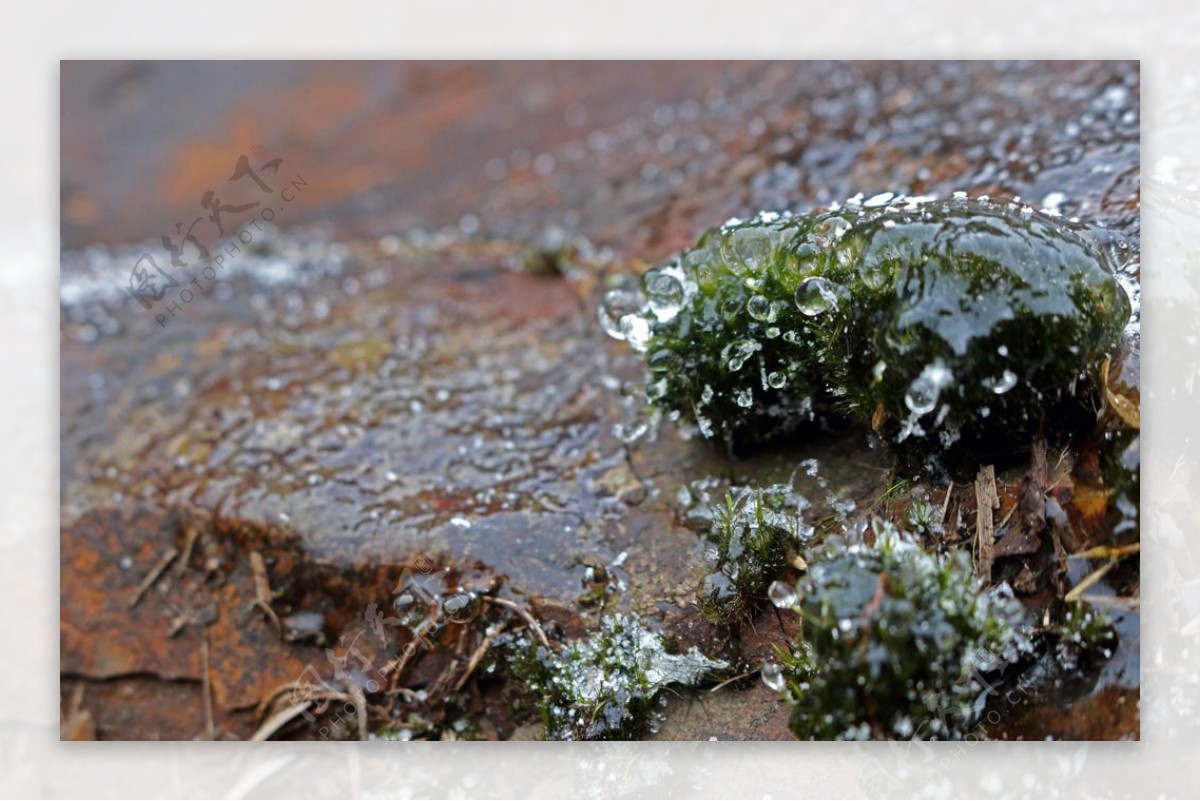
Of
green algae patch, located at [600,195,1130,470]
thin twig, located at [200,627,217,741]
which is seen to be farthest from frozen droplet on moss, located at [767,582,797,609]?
thin twig, located at [200,627,217,741]

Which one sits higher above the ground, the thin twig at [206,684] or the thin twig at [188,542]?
the thin twig at [188,542]

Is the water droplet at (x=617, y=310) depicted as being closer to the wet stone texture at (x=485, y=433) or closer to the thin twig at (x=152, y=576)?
the wet stone texture at (x=485, y=433)

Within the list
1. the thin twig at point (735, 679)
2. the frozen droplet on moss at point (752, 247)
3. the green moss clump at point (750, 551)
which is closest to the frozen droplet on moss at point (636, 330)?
the frozen droplet on moss at point (752, 247)

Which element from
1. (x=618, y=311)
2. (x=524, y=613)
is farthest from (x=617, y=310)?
(x=524, y=613)

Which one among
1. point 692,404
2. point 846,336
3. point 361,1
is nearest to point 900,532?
point 846,336

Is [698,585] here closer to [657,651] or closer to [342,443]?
[657,651]

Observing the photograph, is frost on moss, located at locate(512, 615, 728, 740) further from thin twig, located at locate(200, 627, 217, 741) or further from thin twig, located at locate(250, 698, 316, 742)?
thin twig, located at locate(200, 627, 217, 741)
